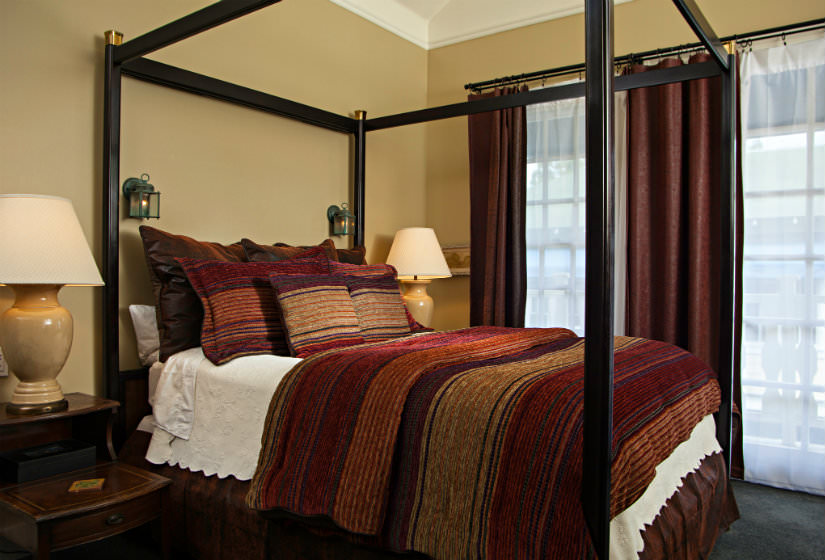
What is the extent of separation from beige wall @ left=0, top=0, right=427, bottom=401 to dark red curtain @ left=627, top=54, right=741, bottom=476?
170 cm

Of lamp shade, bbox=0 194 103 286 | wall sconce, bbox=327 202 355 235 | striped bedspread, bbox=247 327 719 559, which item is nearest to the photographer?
striped bedspread, bbox=247 327 719 559

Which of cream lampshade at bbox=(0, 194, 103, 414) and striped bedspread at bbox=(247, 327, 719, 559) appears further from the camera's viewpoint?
cream lampshade at bbox=(0, 194, 103, 414)

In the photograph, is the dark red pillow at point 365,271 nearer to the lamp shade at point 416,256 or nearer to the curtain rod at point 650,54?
the lamp shade at point 416,256

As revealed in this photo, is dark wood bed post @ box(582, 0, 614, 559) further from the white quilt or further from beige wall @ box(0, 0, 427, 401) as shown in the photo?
beige wall @ box(0, 0, 427, 401)

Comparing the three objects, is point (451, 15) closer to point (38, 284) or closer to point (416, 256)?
point (416, 256)

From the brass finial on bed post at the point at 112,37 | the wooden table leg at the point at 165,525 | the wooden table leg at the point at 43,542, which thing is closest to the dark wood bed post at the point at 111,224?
the brass finial on bed post at the point at 112,37

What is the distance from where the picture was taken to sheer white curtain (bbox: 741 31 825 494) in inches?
132

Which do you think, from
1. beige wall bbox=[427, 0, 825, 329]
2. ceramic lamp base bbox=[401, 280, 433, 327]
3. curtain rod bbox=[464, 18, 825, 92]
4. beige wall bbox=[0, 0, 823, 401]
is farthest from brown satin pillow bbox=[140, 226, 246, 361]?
curtain rod bbox=[464, 18, 825, 92]

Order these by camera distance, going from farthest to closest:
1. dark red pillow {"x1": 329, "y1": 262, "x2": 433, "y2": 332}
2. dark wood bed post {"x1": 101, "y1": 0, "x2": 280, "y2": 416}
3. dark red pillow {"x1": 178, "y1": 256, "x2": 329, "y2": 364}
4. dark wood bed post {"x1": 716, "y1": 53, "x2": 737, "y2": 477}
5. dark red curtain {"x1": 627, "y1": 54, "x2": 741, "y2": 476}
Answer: dark red curtain {"x1": 627, "y1": 54, "x2": 741, "y2": 476}, dark red pillow {"x1": 329, "y1": 262, "x2": 433, "y2": 332}, dark wood bed post {"x1": 716, "y1": 53, "x2": 737, "y2": 477}, dark wood bed post {"x1": 101, "y1": 0, "x2": 280, "y2": 416}, dark red pillow {"x1": 178, "y1": 256, "x2": 329, "y2": 364}

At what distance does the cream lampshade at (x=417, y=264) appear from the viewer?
Answer: 3.95 metres

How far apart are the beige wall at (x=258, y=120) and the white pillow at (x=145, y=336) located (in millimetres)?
83

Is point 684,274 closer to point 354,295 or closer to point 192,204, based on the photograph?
point 354,295

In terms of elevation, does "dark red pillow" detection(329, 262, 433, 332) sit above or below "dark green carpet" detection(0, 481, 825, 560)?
above

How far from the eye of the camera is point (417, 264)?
3.94 m
